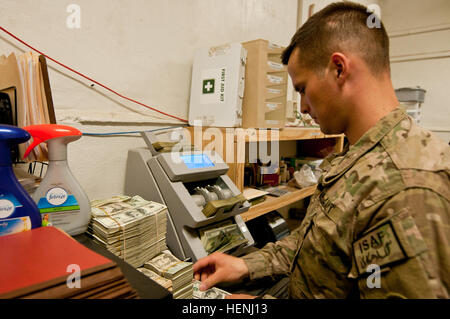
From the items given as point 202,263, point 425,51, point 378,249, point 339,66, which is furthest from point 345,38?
point 425,51

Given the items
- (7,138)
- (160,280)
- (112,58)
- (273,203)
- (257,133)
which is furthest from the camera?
(273,203)

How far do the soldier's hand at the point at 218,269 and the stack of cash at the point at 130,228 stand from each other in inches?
6.4

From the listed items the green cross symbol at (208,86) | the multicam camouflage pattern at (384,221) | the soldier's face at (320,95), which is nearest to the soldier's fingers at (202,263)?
the multicam camouflage pattern at (384,221)

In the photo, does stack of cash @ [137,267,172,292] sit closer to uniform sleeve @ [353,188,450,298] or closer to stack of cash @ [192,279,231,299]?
stack of cash @ [192,279,231,299]

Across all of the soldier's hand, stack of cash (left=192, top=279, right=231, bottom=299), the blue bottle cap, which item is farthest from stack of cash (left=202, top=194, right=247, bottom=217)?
the blue bottle cap

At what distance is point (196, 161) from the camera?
3.86 feet

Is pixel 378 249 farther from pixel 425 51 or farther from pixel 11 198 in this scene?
pixel 425 51

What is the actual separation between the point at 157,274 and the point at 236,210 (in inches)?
16.7

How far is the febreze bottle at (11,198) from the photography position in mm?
564

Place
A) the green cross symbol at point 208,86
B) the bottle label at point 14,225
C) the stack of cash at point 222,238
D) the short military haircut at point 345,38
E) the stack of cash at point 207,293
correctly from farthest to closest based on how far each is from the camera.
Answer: the green cross symbol at point 208,86 < the stack of cash at point 222,238 < the stack of cash at point 207,293 < the short military haircut at point 345,38 < the bottle label at point 14,225

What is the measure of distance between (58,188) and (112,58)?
0.86m

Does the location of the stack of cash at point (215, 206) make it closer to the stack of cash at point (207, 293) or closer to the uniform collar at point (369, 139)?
the stack of cash at point (207, 293)

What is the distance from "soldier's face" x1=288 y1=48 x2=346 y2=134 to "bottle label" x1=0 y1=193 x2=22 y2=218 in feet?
2.91

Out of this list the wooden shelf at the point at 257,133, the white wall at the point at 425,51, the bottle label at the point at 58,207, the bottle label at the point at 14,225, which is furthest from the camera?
the white wall at the point at 425,51
